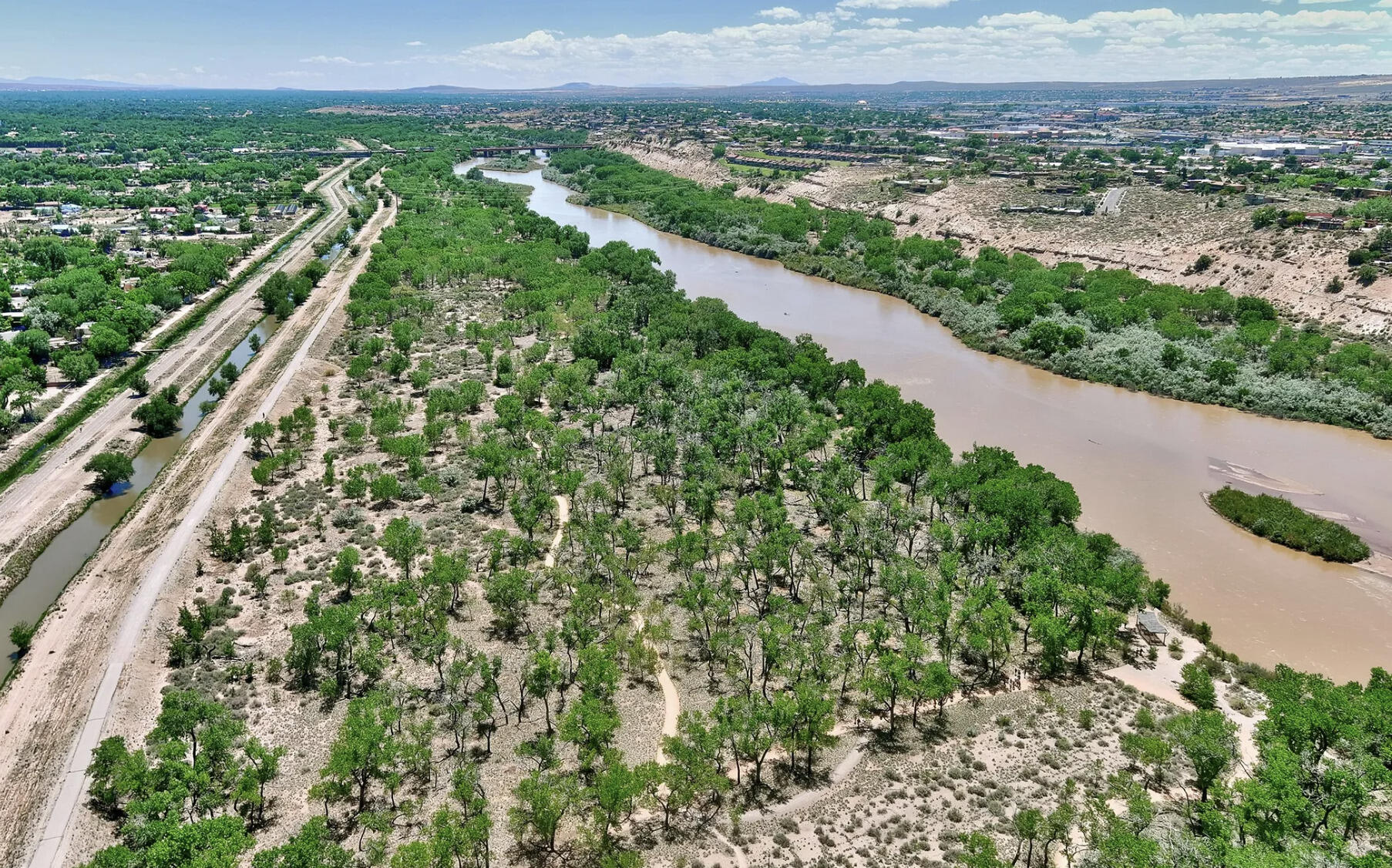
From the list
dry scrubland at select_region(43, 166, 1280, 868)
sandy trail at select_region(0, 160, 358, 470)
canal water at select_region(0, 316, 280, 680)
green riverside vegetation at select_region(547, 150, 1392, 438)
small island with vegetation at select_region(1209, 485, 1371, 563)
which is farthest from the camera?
green riverside vegetation at select_region(547, 150, 1392, 438)

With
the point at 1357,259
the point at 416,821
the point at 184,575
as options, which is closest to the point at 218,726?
the point at 416,821

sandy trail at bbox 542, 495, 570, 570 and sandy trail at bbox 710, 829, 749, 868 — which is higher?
sandy trail at bbox 542, 495, 570, 570

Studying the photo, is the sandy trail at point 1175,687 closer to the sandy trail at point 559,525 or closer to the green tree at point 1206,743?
the green tree at point 1206,743

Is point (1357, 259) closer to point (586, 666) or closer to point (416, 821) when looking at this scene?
point (586, 666)

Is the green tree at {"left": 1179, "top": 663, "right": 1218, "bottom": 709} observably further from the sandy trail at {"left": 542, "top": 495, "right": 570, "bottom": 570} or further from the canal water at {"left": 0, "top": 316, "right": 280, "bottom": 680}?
the canal water at {"left": 0, "top": 316, "right": 280, "bottom": 680}

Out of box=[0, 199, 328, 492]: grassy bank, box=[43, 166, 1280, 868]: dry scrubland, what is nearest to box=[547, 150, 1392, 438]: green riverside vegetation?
box=[43, 166, 1280, 868]: dry scrubland

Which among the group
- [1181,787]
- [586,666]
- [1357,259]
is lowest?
[1181,787]

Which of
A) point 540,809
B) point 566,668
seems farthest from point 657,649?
point 540,809
